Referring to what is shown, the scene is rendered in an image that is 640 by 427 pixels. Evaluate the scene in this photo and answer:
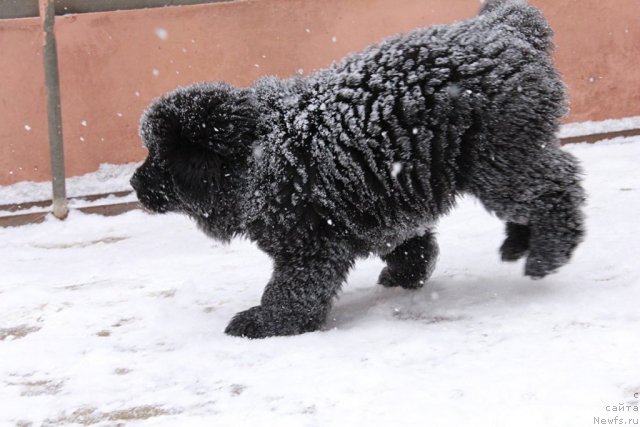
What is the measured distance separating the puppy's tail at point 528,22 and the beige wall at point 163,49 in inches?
133

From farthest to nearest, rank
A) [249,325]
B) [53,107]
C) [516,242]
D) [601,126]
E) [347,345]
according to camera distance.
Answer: [601,126]
[53,107]
[516,242]
[249,325]
[347,345]

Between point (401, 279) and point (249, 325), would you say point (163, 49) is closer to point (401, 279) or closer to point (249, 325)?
point (401, 279)

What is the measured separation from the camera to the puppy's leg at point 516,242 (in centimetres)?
417

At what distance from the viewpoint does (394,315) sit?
4.00m

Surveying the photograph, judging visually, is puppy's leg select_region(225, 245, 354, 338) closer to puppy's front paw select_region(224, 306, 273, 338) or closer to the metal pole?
puppy's front paw select_region(224, 306, 273, 338)

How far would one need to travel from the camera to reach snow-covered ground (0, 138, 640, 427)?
280 centimetres

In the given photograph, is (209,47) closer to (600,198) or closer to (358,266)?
(358,266)

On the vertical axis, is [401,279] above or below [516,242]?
below

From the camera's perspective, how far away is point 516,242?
4195 millimetres

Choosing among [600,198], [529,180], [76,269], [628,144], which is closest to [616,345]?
[529,180]

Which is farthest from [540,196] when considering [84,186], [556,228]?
[84,186]

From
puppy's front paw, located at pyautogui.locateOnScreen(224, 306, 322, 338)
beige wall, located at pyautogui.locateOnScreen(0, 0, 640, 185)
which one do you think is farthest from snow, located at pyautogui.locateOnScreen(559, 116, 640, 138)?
puppy's front paw, located at pyautogui.locateOnScreen(224, 306, 322, 338)

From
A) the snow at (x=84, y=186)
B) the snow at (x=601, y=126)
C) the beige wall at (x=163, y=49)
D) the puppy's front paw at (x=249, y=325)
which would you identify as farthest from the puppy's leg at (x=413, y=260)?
the snow at (x=601, y=126)

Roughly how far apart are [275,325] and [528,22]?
6.30 ft
